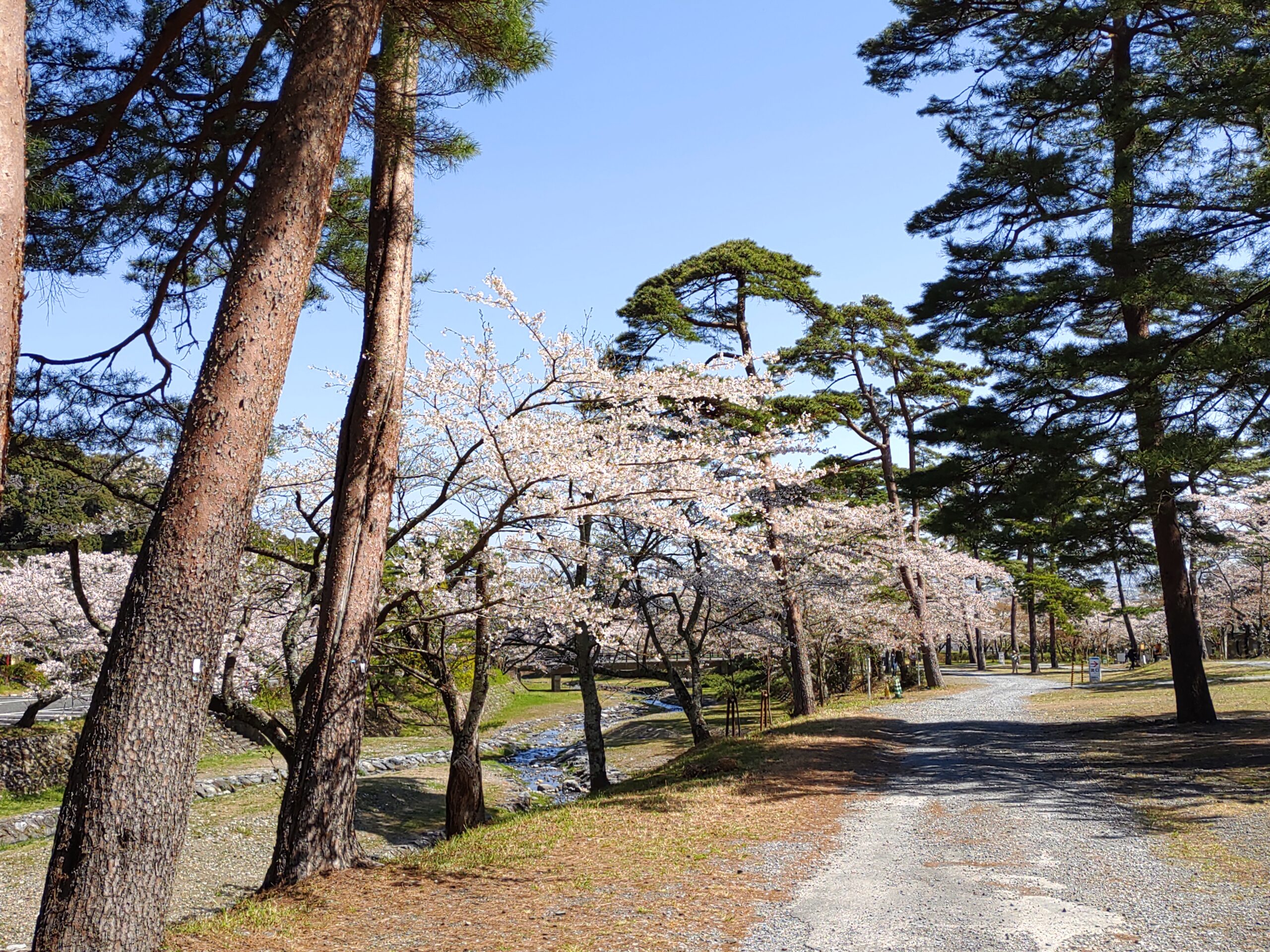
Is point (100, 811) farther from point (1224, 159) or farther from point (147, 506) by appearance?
point (1224, 159)

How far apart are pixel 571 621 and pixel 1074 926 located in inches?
262

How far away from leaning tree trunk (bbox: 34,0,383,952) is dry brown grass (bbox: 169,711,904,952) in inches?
40.1

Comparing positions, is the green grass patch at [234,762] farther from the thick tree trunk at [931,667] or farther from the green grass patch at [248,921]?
the thick tree trunk at [931,667]

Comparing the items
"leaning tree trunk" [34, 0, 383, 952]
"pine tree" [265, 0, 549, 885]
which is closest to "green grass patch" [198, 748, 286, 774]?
"pine tree" [265, 0, 549, 885]

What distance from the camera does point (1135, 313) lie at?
12617 mm

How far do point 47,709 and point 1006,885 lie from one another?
27.4 meters

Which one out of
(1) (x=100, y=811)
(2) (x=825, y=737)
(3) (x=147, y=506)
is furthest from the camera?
(2) (x=825, y=737)

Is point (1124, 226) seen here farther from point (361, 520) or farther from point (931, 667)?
point (931, 667)

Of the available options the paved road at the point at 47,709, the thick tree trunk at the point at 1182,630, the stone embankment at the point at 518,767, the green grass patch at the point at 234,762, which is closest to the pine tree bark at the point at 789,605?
the stone embankment at the point at 518,767

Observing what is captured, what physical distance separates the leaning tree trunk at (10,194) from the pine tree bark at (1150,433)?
10.5 metres

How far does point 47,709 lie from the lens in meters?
24.1

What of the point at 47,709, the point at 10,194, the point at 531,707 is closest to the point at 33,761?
the point at 47,709

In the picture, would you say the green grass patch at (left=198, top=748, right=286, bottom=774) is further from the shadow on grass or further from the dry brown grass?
the dry brown grass

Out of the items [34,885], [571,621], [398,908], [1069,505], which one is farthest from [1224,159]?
[34,885]
